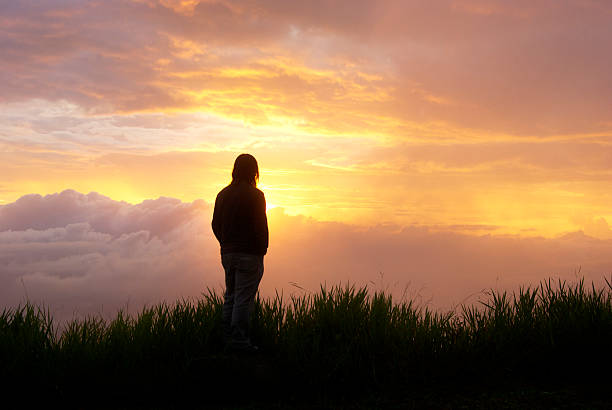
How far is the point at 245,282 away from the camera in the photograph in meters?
6.79

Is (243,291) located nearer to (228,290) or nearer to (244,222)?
(228,290)

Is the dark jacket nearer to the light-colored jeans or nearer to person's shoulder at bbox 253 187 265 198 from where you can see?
person's shoulder at bbox 253 187 265 198

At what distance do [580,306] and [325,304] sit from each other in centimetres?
369

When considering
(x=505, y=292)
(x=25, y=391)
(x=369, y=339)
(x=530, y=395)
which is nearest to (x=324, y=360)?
(x=369, y=339)

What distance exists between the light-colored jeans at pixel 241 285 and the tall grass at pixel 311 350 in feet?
0.95

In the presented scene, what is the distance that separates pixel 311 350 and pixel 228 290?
4.41ft

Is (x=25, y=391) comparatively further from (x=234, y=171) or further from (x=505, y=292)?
(x=505, y=292)

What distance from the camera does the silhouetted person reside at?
6785mm

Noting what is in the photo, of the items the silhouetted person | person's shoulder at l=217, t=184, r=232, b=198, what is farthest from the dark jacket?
person's shoulder at l=217, t=184, r=232, b=198

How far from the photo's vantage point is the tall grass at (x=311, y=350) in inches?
263

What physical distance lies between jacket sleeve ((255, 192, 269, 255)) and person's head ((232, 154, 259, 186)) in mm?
392

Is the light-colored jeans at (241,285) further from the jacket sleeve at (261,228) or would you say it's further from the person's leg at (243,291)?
the jacket sleeve at (261,228)

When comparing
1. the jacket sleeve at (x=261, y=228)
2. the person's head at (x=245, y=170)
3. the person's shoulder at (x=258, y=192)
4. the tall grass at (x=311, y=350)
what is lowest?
the tall grass at (x=311, y=350)

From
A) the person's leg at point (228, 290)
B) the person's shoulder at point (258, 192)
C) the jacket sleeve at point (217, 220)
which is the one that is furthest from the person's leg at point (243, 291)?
the person's shoulder at point (258, 192)
